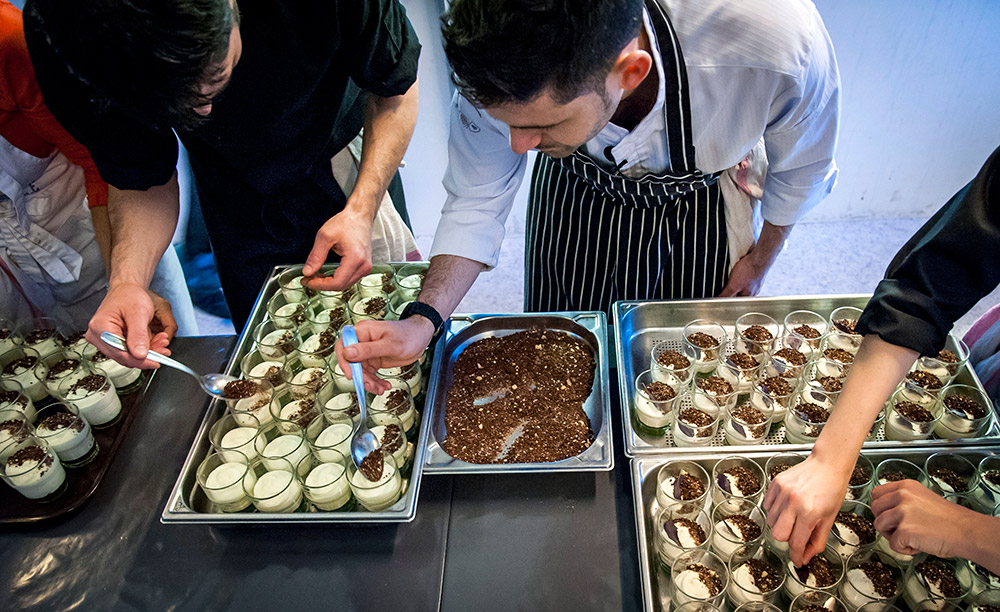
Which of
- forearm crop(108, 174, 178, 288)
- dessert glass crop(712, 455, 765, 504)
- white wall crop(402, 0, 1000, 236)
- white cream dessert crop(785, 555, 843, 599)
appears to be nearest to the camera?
white cream dessert crop(785, 555, 843, 599)

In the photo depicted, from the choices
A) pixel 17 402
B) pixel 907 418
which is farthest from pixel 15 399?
pixel 907 418

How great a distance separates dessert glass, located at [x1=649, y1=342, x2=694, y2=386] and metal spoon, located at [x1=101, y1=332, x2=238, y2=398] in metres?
1.19

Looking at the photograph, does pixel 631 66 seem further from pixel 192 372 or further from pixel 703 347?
pixel 192 372

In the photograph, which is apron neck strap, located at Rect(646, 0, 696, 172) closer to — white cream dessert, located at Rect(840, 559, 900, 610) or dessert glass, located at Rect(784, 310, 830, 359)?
dessert glass, located at Rect(784, 310, 830, 359)

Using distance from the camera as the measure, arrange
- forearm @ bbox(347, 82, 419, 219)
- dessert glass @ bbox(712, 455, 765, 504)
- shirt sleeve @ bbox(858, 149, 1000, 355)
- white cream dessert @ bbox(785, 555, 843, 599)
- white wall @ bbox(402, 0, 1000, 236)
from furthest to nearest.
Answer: white wall @ bbox(402, 0, 1000, 236), forearm @ bbox(347, 82, 419, 219), dessert glass @ bbox(712, 455, 765, 504), white cream dessert @ bbox(785, 555, 843, 599), shirt sleeve @ bbox(858, 149, 1000, 355)

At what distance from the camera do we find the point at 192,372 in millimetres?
1699

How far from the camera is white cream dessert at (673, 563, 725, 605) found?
4.12 feet

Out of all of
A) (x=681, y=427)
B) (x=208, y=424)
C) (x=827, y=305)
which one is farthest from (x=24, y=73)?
(x=827, y=305)

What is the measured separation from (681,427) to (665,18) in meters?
0.98

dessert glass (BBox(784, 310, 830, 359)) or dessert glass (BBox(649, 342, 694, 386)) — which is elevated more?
dessert glass (BBox(649, 342, 694, 386))

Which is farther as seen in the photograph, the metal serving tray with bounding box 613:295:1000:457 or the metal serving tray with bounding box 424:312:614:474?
the metal serving tray with bounding box 613:295:1000:457

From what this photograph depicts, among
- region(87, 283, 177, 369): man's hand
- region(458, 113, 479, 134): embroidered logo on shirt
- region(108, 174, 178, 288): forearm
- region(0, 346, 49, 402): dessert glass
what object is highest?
region(458, 113, 479, 134): embroidered logo on shirt

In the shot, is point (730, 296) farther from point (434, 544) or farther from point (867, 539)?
point (434, 544)

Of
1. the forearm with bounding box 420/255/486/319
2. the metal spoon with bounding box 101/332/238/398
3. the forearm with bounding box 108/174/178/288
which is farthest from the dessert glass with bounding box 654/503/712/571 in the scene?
the forearm with bounding box 108/174/178/288
